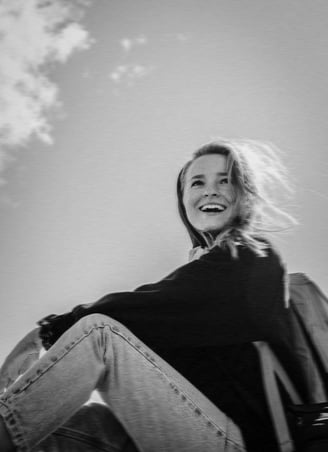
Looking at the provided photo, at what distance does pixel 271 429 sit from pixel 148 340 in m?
0.31

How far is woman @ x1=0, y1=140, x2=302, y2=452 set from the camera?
3.02ft

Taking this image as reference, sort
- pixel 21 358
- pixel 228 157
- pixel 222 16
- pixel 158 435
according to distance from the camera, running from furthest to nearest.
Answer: pixel 222 16 → pixel 228 157 → pixel 21 358 → pixel 158 435

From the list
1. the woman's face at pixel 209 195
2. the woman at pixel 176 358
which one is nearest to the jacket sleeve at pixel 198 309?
the woman at pixel 176 358

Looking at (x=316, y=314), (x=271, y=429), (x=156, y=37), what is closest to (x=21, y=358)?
(x=271, y=429)

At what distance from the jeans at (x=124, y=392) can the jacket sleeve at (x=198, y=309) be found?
0.22 ft

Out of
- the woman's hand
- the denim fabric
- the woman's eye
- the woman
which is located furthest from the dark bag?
the woman's eye

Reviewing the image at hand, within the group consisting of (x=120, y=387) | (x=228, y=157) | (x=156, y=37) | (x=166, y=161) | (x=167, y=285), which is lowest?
(x=120, y=387)

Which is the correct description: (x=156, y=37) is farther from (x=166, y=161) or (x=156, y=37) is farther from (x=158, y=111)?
(x=166, y=161)

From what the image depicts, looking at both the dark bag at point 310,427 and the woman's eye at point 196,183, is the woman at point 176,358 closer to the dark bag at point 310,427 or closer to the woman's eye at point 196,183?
the dark bag at point 310,427

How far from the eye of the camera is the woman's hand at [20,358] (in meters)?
1.06

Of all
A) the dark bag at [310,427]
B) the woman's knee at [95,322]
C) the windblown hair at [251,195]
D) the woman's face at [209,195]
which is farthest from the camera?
the woman's face at [209,195]

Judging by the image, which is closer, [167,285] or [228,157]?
[167,285]

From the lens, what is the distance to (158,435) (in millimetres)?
956

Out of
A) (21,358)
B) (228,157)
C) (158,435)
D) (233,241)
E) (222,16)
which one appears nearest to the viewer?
(158,435)
